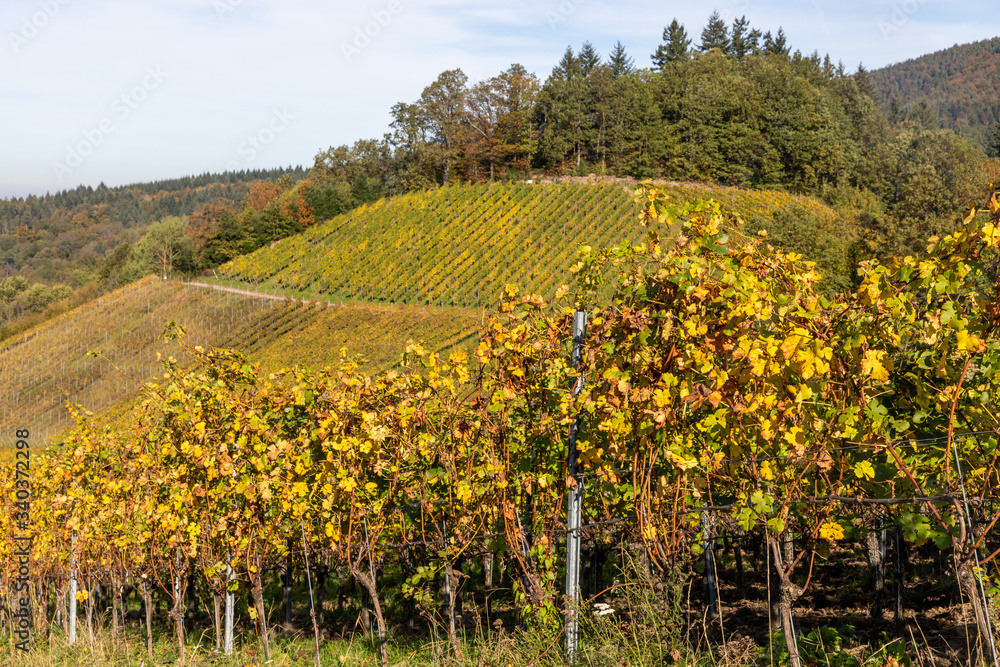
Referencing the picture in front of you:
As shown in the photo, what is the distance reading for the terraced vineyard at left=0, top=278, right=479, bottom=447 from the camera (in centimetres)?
3750

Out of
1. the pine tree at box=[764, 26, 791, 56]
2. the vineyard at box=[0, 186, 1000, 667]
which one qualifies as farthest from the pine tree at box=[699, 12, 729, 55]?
the vineyard at box=[0, 186, 1000, 667]

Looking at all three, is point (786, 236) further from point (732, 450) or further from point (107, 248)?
point (107, 248)

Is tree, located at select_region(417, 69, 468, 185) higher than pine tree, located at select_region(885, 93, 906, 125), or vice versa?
pine tree, located at select_region(885, 93, 906, 125)

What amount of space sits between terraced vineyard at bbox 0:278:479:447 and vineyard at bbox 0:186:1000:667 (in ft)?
83.9

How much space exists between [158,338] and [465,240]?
801 inches

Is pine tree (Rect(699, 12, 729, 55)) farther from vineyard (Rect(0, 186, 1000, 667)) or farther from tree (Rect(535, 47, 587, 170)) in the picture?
vineyard (Rect(0, 186, 1000, 667))

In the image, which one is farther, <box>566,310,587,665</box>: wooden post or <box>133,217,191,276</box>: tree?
<box>133,217,191,276</box>: tree

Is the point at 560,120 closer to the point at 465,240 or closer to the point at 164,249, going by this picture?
the point at 465,240

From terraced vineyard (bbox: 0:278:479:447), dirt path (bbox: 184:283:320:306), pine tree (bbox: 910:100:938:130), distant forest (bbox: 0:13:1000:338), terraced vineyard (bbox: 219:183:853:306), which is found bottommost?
terraced vineyard (bbox: 0:278:479:447)

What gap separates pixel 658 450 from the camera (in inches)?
161

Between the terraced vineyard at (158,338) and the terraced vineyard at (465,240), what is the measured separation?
2.51 metres

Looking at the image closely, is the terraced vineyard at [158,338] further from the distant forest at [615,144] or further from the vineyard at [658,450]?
the vineyard at [658,450]

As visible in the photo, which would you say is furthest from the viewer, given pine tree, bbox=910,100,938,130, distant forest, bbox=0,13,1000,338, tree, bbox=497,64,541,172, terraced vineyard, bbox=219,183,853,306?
pine tree, bbox=910,100,938,130

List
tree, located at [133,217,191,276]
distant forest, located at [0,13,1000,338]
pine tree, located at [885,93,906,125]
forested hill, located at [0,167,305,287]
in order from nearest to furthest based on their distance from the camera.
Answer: distant forest, located at [0,13,1000,338] < tree, located at [133,217,191,276] < pine tree, located at [885,93,906,125] < forested hill, located at [0,167,305,287]
